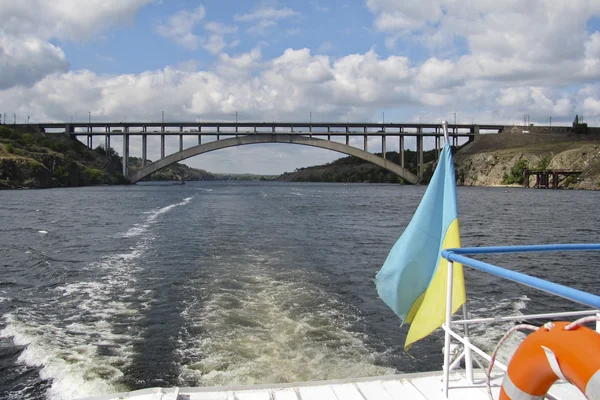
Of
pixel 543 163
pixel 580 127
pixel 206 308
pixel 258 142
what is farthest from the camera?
pixel 580 127

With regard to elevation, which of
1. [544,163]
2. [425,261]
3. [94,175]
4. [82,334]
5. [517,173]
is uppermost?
[544,163]

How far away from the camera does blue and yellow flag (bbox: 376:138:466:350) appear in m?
4.92

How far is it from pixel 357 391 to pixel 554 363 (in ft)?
7.29

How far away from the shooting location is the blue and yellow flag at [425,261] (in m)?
4.92

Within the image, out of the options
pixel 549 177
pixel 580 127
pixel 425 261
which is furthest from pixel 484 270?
pixel 580 127

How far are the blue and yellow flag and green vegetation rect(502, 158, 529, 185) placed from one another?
351 feet

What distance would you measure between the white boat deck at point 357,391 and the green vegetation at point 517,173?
10758 centimetres

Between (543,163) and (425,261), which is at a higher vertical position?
(543,163)

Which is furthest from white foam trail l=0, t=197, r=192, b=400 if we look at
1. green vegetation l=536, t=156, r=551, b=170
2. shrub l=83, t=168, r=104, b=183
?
shrub l=83, t=168, r=104, b=183

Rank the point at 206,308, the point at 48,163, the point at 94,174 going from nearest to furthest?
the point at 206,308 → the point at 48,163 → the point at 94,174

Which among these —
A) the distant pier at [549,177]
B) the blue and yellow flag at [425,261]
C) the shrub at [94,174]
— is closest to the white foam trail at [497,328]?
the blue and yellow flag at [425,261]

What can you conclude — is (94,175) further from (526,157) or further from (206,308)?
(206,308)

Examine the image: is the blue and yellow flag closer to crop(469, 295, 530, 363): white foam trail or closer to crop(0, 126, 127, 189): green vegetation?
crop(469, 295, 530, 363): white foam trail

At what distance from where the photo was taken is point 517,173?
104 meters
